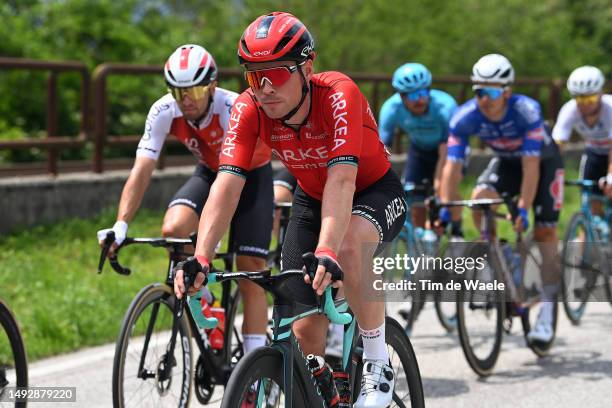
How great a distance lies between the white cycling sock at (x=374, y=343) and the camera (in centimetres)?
471

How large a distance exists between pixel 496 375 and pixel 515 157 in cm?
186

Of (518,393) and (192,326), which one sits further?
(518,393)

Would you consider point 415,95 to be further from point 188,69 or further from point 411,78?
point 188,69

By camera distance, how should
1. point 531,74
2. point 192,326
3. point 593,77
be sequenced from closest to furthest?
point 192,326
point 593,77
point 531,74

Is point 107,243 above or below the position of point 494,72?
below

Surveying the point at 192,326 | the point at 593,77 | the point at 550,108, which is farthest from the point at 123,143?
the point at 550,108

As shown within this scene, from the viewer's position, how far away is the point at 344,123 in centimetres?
459

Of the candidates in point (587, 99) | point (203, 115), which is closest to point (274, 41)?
point (203, 115)

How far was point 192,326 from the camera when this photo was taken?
597 cm

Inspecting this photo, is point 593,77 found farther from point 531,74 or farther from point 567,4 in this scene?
point 567,4

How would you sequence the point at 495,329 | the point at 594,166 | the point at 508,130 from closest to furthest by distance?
the point at 495,329 < the point at 508,130 < the point at 594,166

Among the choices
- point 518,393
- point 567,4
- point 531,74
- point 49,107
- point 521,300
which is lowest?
point 518,393

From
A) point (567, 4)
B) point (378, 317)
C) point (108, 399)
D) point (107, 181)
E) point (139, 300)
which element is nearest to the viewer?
point (378, 317)

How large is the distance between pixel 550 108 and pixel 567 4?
17.5 metres
